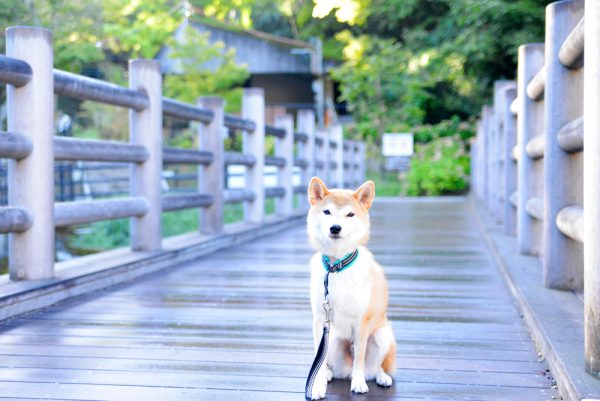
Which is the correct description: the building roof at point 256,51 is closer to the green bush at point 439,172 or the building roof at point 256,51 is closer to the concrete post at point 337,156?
the green bush at point 439,172

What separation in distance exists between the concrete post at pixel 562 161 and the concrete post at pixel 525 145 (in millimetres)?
1418

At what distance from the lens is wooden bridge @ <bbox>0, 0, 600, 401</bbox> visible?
8.32ft

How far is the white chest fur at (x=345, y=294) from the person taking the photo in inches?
96.5

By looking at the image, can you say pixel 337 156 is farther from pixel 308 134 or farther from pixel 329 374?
pixel 329 374

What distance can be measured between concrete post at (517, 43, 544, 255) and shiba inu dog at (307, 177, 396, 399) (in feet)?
9.57

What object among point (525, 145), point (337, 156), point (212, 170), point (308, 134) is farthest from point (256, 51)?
point (525, 145)

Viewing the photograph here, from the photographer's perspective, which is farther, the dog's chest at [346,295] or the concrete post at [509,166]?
the concrete post at [509,166]

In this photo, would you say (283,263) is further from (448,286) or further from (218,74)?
(218,74)

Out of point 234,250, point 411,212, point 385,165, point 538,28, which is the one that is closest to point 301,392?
point 234,250

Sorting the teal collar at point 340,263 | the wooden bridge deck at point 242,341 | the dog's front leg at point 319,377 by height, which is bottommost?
the wooden bridge deck at point 242,341

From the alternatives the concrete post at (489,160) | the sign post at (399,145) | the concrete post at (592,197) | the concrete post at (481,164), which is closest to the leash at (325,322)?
the concrete post at (592,197)

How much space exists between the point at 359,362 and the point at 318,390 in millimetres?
175

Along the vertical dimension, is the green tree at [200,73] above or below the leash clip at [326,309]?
above

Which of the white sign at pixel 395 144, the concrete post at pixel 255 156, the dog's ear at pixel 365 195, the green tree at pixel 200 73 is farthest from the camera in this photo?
the green tree at pixel 200 73
